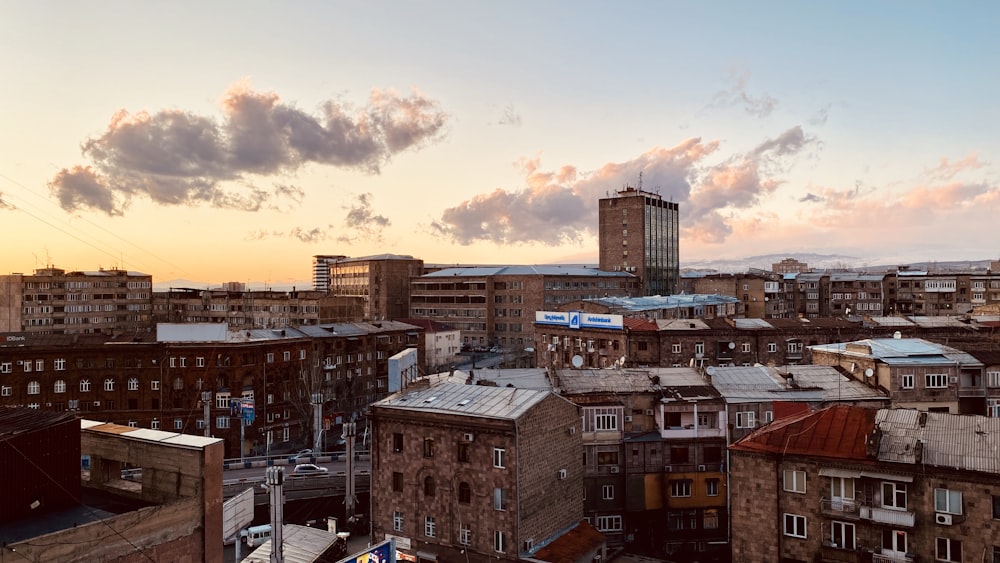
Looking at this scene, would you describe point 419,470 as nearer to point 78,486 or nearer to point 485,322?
point 78,486

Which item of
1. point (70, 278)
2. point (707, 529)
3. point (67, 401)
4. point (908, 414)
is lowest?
point (707, 529)

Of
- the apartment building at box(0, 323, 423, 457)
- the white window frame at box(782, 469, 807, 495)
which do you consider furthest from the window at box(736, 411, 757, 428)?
the apartment building at box(0, 323, 423, 457)

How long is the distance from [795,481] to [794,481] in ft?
0.16

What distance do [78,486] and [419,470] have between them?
1912cm

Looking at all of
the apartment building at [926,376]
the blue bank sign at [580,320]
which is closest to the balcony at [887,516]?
the apartment building at [926,376]

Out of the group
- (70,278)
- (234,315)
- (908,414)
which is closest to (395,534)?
(908,414)

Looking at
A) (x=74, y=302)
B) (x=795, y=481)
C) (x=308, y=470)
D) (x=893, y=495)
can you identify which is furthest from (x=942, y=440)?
(x=74, y=302)

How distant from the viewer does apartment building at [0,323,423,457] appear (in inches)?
2751

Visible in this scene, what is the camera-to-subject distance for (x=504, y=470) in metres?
37.4

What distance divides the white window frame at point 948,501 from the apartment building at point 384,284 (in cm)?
13273

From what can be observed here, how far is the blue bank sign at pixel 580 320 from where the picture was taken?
7175 centimetres

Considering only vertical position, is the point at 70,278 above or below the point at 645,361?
above

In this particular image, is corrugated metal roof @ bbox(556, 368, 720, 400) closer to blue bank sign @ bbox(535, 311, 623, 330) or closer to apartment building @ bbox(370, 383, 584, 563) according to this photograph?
apartment building @ bbox(370, 383, 584, 563)

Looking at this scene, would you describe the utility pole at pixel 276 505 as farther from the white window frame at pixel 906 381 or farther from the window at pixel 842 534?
the white window frame at pixel 906 381
